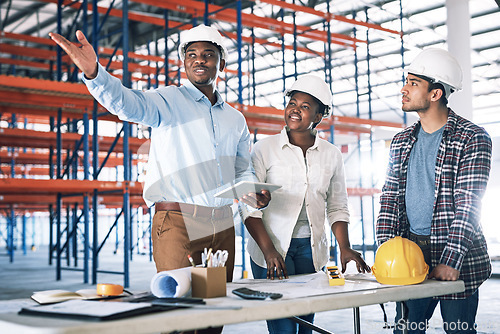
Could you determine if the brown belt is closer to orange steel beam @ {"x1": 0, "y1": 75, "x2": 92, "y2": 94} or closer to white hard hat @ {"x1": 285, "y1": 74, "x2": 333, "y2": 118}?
white hard hat @ {"x1": 285, "y1": 74, "x2": 333, "y2": 118}

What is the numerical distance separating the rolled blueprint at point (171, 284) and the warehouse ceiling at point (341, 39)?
10458 mm

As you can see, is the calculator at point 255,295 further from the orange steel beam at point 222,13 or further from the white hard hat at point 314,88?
the orange steel beam at point 222,13

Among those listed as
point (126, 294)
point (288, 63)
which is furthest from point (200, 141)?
point (288, 63)

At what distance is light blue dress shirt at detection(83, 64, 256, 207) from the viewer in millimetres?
2621

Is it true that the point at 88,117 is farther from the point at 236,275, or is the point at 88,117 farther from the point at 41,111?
the point at 236,275

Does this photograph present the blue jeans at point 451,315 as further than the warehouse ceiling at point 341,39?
No

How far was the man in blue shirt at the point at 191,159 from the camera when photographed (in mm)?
2580

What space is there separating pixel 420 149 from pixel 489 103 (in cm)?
1961

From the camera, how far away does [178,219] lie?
2.58m

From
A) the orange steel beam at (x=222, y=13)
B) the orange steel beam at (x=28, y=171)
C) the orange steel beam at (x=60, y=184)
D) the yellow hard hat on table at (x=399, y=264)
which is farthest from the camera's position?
the orange steel beam at (x=28, y=171)

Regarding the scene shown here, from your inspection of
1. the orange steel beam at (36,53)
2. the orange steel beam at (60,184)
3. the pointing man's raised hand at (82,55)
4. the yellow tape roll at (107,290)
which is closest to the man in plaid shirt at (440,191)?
the yellow tape roll at (107,290)

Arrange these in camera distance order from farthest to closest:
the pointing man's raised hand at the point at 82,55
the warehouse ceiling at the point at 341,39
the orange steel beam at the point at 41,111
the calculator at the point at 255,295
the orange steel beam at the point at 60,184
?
the warehouse ceiling at the point at 341,39 < the orange steel beam at the point at 41,111 < the orange steel beam at the point at 60,184 < the pointing man's raised hand at the point at 82,55 < the calculator at the point at 255,295

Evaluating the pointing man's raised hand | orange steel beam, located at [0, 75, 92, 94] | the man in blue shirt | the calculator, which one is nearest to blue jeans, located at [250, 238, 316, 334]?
the man in blue shirt

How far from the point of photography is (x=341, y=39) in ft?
44.8
